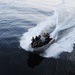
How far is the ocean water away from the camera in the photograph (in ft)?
83.1

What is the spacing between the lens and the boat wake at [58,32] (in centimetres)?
3158

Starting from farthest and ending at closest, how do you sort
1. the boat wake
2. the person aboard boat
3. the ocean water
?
the boat wake, the person aboard boat, the ocean water


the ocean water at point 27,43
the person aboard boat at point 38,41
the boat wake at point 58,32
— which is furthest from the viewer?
the boat wake at point 58,32

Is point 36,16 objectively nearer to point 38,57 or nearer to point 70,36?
point 70,36

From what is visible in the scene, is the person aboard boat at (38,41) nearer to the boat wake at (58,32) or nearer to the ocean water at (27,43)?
the boat wake at (58,32)

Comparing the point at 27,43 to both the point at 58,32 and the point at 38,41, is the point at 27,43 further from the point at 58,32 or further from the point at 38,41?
the point at 58,32

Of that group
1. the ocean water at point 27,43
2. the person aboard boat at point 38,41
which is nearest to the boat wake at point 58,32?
the ocean water at point 27,43

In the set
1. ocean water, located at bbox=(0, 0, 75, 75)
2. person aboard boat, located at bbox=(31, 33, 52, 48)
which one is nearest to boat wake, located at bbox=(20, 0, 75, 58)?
ocean water, located at bbox=(0, 0, 75, 75)

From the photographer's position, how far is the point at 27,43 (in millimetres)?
33375

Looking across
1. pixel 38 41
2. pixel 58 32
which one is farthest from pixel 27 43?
pixel 58 32

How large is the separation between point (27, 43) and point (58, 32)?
747 cm

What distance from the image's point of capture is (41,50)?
30469 millimetres

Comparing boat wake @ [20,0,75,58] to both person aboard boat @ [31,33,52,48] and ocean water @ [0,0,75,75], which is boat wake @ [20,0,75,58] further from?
person aboard boat @ [31,33,52,48]

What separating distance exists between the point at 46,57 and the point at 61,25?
→ 42.6 ft
